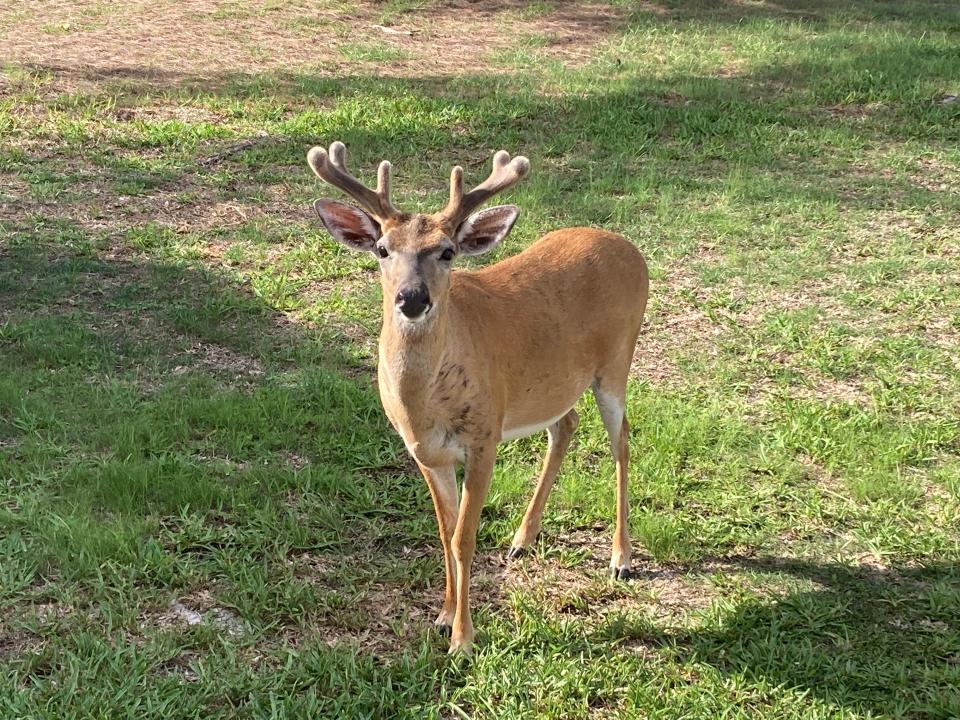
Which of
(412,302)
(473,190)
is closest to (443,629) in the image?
(412,302)

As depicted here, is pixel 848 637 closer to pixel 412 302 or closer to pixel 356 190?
pixel 412 302

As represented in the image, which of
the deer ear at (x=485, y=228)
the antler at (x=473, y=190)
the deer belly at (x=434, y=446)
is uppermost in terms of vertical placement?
the antler at (x=473, y=190)

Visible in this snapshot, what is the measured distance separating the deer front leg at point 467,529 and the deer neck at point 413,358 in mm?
334

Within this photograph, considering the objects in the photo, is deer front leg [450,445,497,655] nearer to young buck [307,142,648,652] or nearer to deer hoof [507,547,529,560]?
young buck [307,142,648,652]

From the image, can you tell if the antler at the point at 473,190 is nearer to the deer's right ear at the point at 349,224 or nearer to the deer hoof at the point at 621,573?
the deer's right ear at the point at 349,224

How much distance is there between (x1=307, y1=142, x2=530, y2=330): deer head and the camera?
3.95 metres

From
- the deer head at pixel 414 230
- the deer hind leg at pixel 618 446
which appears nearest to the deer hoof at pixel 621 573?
the deer hind leg at pixel 618 446

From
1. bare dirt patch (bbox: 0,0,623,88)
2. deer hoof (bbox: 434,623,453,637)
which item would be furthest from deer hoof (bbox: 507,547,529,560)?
bare dirt patch (bbox: 0,0,623,88)

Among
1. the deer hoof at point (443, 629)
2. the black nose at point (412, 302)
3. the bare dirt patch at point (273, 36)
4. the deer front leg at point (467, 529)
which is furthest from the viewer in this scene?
the bare dirt patch at point (273, 36)

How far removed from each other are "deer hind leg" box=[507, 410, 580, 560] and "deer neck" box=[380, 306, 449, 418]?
1168 mm

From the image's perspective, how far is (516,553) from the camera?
5020mm

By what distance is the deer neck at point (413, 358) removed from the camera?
398cm

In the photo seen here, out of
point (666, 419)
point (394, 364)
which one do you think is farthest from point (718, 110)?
point (394, 364)

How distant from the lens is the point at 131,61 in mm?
12078
